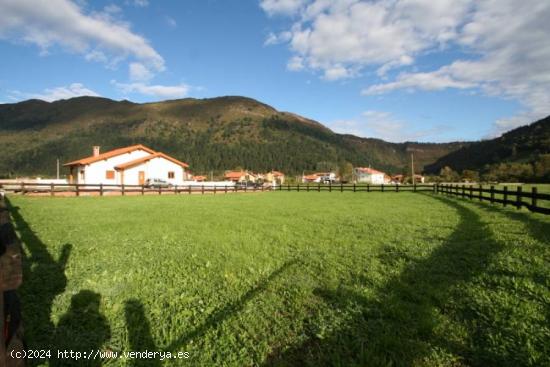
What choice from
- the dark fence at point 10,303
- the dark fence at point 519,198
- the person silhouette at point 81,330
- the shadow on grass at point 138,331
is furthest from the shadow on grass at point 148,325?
the dark fence at point 519,198

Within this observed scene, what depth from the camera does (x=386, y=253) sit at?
6645 millimetres

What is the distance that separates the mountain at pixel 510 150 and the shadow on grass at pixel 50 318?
138 m

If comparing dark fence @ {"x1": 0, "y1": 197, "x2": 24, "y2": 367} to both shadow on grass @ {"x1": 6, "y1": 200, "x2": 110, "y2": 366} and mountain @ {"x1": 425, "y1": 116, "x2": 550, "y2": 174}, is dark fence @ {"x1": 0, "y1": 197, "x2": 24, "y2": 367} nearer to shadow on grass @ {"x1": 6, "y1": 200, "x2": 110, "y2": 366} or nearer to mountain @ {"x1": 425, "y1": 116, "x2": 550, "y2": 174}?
shadow on grass @ {"x1": 6, "y1": 200, "x2": 110, "y2": 366}

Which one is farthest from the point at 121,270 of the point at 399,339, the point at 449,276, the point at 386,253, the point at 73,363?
the point at 449,276

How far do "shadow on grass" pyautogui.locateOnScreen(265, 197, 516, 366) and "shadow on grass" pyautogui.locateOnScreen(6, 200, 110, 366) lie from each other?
204 cm

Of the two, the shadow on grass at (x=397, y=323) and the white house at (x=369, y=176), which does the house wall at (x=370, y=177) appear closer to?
the white house at (x=369, y=176)

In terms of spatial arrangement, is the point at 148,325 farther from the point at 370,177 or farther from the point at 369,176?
the point at 370,177

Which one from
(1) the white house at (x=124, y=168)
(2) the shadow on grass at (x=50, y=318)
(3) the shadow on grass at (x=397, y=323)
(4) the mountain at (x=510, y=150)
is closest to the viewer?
(3) the shadow on grass at (x=397, y=323)

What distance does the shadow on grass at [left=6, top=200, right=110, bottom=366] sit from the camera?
10.8 feet

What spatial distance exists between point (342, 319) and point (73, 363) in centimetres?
284

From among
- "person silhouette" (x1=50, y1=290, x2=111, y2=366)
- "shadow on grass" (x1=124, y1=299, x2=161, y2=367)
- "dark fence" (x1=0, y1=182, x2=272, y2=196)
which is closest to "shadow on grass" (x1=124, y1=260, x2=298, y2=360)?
"shadow on grass" (x1=124, y1=299, x2=161, y2=367)

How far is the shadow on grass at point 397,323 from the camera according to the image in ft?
9.83

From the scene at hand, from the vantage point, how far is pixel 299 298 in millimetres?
4383

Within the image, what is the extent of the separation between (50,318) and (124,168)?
40.1m
